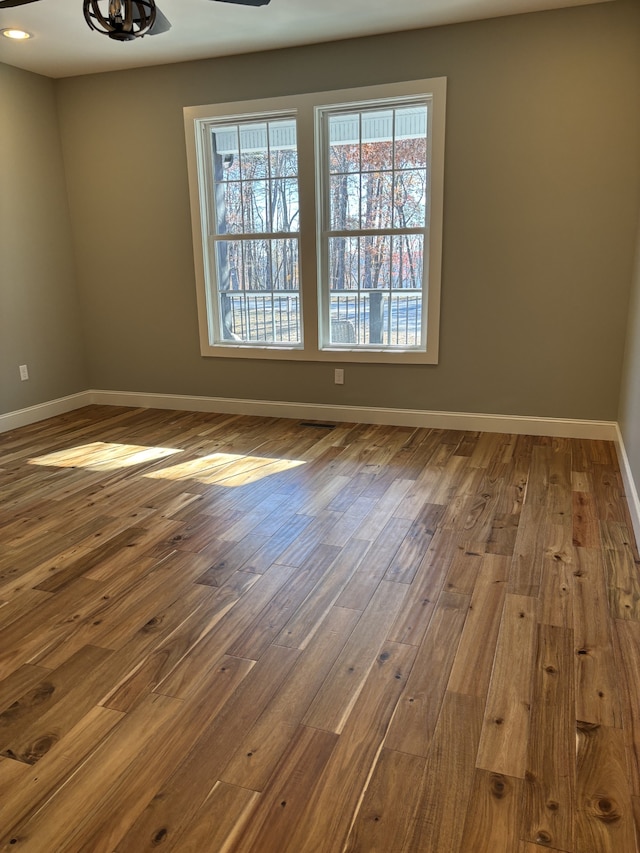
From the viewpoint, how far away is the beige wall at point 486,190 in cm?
373

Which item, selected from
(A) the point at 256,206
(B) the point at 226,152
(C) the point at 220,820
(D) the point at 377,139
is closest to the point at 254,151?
(B) the point at 226,152

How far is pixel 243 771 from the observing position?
1480 millimetres

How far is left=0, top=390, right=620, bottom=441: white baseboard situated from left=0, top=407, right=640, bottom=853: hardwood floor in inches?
30.2

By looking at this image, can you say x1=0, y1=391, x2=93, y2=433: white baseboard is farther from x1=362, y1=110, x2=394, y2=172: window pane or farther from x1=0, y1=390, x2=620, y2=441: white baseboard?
x1=362, y1=110, x2=394, y2=172: window pane

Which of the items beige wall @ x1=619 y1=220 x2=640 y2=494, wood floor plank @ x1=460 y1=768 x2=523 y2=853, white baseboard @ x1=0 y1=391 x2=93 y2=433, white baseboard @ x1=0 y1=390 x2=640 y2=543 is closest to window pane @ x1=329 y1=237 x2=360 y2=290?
white baseboard @ x1=0 y1=390 x2=640 y2=543

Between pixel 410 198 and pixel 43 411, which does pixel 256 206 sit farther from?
pixel 43 411

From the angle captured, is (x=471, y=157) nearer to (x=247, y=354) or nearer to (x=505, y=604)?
(x=247, y=354)

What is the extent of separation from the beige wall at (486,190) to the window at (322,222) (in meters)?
0.12

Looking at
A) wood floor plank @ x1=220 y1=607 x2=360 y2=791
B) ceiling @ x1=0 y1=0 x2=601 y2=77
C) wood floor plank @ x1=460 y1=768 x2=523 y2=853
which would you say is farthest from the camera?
ceiling @ x1=0 y1=0 x2=601 y2=77

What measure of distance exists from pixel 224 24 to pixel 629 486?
11.9ft

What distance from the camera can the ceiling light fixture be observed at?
2180mm

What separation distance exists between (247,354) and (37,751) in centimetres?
365

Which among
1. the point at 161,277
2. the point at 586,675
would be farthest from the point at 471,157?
the point at 586,675

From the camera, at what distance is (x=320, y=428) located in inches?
180
